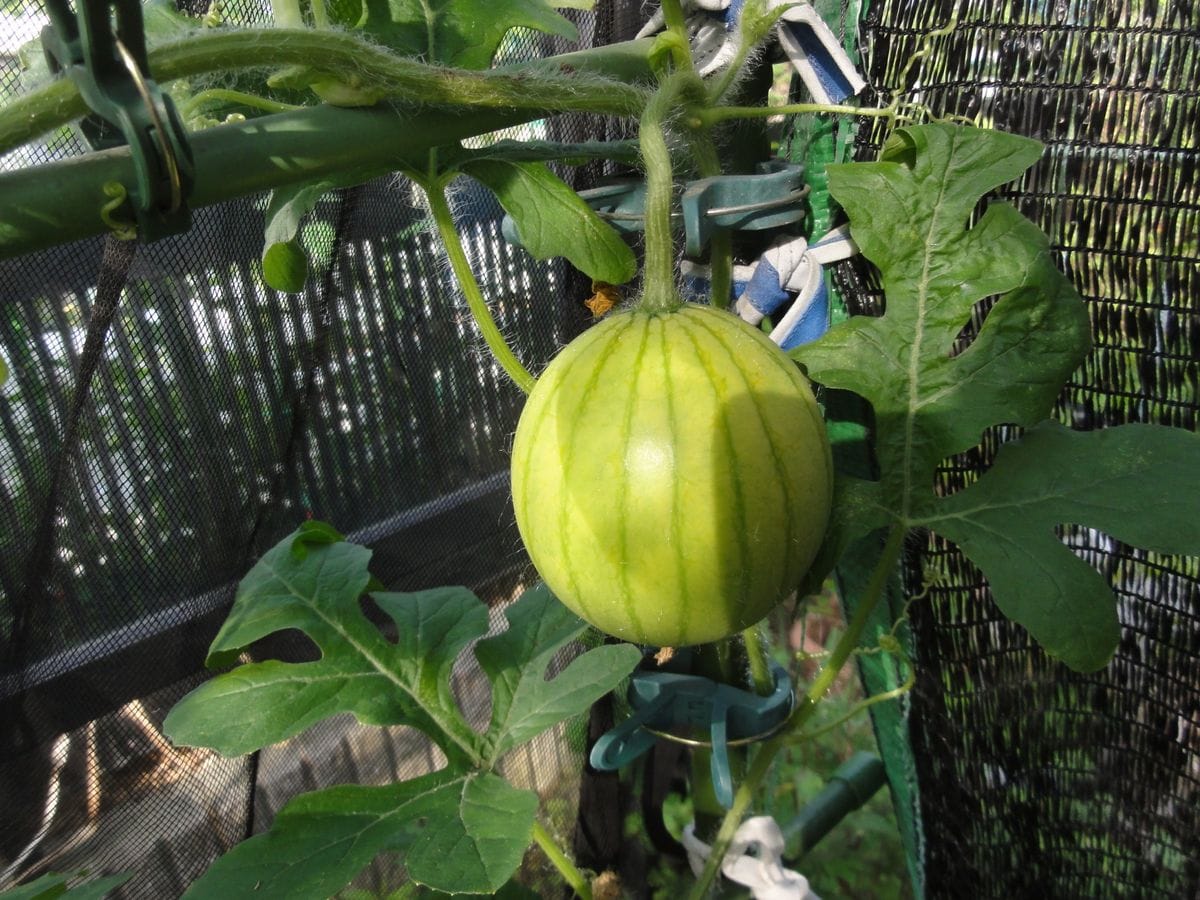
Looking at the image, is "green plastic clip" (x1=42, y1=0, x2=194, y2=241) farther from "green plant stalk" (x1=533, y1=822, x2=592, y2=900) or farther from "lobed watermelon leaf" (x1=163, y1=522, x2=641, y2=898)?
"green plant stalk" (x1=533, y1=822, x2=592, y2=900)

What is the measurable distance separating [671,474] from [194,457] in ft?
2.52

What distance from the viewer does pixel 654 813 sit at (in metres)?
1.66

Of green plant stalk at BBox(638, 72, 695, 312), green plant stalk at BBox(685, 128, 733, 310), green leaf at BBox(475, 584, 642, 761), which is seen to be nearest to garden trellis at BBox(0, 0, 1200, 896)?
green plant stalk at BBox(685, 128, 733, 310)

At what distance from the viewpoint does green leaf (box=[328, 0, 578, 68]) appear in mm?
844

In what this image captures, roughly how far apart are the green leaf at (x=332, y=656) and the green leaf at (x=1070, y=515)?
554 millimetres

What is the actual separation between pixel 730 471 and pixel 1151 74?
1.73ft

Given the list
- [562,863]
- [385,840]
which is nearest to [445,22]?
[385,840]

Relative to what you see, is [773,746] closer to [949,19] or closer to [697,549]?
[697,549]

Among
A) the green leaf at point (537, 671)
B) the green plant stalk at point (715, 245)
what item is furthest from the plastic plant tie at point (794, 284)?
the green leaf at point (537, 671)

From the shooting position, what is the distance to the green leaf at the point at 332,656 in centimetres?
92

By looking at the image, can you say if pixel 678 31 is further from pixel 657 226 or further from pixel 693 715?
pixel 693 715

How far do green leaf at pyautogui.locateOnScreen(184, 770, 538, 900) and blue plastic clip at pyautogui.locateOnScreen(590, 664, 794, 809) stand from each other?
23 centimetres

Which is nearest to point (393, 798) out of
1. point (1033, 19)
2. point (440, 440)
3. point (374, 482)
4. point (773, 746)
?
point (773, 746)

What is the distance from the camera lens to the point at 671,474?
64 cm
